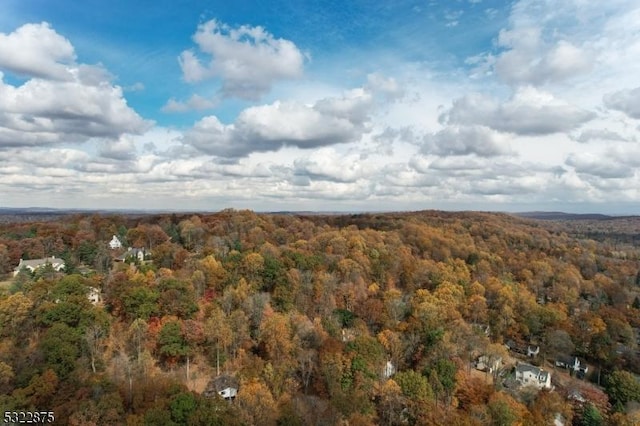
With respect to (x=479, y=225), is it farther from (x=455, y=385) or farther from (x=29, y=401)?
(x=29, y=401)

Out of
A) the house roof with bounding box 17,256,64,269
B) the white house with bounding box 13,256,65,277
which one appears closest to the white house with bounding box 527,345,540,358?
the white house with bounding box 13,256,65,277

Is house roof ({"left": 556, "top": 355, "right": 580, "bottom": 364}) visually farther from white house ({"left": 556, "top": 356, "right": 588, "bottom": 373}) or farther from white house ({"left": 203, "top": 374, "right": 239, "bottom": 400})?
white house ({"left": 203, "top": 374, "right": 239, "bottom": 400})

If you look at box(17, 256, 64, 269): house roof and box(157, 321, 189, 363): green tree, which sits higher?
box(17, 256, 64, 269): house roof

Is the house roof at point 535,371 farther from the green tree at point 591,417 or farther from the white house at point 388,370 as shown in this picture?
the white house at point 388,370

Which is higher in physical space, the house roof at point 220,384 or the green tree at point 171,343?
the green tree at point 171,343

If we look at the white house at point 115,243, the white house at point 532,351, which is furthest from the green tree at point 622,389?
the white house at point 115,243

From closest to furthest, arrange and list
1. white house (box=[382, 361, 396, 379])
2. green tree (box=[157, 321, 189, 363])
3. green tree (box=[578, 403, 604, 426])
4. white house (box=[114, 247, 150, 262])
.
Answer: green tree (box=[578, 403, 604, 426]) < green tree (box=[157, 321, 189, 363]) < white house (box=[382, 361, 396, 379]) < white house (box=[114, 247, 150, 262])
